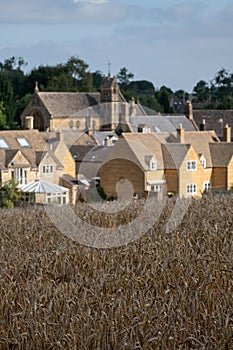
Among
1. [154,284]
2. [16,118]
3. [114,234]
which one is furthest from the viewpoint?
[16,118]

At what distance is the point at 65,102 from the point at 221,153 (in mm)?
44920

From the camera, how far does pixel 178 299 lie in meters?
7.89

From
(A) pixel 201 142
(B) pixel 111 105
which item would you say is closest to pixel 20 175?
(A) pixel 201 142

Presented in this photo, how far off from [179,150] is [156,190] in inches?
173

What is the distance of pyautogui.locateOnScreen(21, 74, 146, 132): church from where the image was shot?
92.1 meters

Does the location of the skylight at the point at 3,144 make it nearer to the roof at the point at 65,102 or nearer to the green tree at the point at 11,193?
the green tree at the point at 11,193

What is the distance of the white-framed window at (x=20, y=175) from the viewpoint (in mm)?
54056

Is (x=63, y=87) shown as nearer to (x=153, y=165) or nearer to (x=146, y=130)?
(x=146, y=130)

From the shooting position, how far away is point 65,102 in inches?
3967

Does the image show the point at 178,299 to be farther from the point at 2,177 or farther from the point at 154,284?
the point at 2,177

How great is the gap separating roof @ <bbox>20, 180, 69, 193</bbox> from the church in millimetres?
36930

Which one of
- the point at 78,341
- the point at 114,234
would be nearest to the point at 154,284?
the point at 78,341

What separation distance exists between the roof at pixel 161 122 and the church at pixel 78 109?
4.18 m

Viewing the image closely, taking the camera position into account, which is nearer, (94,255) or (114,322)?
(114,322)
